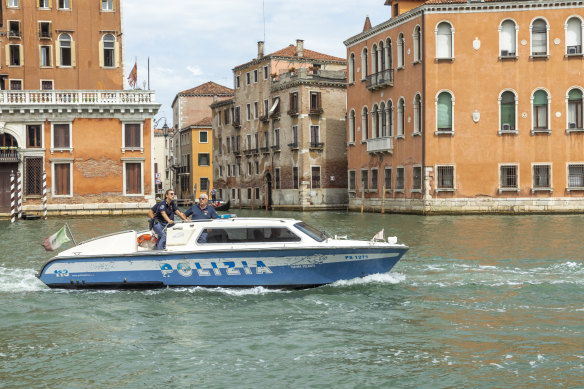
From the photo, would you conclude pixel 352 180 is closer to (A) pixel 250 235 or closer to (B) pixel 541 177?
(B) pixel 541 177

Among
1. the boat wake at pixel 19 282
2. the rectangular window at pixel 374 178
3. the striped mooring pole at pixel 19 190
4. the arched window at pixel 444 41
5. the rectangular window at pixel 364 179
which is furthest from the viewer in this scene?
the rectangular window at pixel 364 179

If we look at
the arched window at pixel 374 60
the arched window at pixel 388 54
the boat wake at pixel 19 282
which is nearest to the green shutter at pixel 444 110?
the arched window at pixel 388 54

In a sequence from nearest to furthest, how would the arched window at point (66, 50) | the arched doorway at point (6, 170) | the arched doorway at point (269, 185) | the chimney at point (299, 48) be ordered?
the arched doorway at point (6, 170)
the arched window at point (66, 50)
the arched doorway at point (269, 185)
the chimney at point (299, 48)

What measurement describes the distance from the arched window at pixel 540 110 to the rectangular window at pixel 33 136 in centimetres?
2463

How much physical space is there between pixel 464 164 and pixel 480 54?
557cm

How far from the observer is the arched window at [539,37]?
37.0 m

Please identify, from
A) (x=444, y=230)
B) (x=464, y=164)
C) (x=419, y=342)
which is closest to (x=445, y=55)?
(x=464, y=164)

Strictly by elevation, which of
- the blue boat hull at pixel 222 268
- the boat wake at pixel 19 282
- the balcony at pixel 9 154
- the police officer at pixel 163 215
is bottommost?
the boat wake at pixel 19 282

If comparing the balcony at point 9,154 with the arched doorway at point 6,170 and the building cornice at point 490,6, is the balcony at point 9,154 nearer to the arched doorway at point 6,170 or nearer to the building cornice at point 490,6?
the arched doorway at point 6,170

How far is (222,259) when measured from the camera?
471 inches

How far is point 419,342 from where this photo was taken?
8.80 meters

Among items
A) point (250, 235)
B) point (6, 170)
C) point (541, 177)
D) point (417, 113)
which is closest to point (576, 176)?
point (541, 177)

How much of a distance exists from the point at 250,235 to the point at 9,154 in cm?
2856

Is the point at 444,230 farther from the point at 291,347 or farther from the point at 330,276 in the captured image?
the point at 291,347
